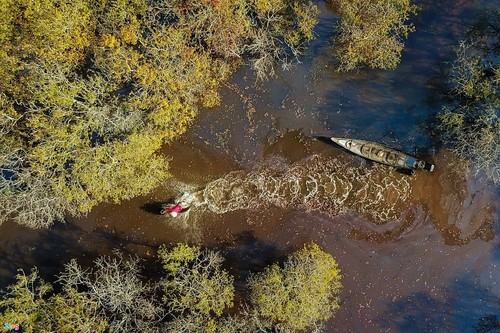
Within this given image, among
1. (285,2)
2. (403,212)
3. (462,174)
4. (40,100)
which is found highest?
(285,2)

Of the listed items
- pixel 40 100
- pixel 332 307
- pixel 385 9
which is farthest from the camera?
pixel 332 307

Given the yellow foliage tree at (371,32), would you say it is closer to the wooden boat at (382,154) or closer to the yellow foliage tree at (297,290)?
the wooden boat at (382,154)

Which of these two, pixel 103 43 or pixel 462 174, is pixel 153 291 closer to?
pixel 103 43

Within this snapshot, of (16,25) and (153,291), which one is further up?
(16,25)

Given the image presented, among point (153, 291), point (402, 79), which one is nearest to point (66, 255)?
point (153, 291)

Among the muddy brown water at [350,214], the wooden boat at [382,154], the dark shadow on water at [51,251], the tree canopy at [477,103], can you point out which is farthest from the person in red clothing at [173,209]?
the tree canopy at [477,103]

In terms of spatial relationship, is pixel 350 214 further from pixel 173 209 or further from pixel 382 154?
pixel 173 209

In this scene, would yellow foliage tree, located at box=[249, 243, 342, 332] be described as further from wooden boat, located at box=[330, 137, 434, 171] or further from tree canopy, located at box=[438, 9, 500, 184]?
tree canopy, located at box=[438, 9, 500, 184]
